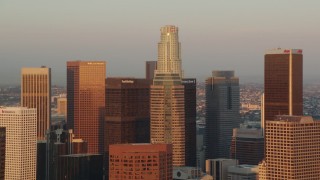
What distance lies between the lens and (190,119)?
90.0 meters

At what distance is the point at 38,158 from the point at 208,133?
32.2 meters

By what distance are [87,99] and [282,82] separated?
A: 1192 inches

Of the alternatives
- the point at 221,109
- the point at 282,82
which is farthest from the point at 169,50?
the point at 282,82

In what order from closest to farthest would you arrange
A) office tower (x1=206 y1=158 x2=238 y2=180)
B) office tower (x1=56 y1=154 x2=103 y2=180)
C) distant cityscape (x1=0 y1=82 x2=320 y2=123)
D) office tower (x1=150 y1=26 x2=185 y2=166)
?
distant cityscape (x1=0 y1=82 x2=320 y2=123) < office tower (x1=56 y1=154 x2=103 y2=180) < office tower (x1=206 y1=158 x2=238 y2=180) < office tower (x1=150 y1=26 x2=185 y2=166)

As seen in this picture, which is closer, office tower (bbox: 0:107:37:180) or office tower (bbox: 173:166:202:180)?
office tower (bbox: 0:107:37:180)

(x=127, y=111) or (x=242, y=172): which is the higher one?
(x=127, y=111)

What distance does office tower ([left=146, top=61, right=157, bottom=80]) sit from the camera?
9275 cm

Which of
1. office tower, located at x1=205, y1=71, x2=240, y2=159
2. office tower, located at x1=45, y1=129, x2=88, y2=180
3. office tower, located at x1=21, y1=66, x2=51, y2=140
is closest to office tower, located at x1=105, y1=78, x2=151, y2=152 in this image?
office tower, located at x1=45, y1=129, x2=88, y2=180

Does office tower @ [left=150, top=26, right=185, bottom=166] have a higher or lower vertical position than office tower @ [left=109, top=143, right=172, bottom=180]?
higher

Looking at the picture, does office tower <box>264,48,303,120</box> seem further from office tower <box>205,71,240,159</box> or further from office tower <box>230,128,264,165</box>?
office tower <box>205,71,240,159</box>

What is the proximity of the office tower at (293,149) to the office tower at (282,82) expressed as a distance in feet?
45.7

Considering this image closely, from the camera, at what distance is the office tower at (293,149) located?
58594mm

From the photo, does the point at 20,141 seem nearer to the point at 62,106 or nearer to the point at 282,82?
the point at 62,106

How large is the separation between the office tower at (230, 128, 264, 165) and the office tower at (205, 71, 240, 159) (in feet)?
8.23
